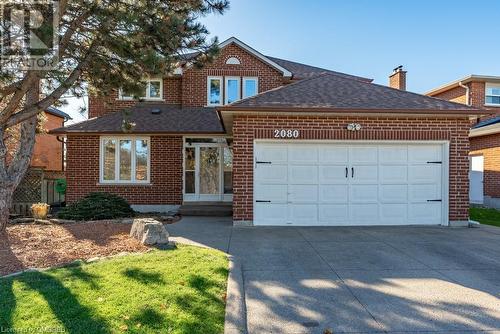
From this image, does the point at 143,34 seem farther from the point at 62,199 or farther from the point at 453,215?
the point at 62,199

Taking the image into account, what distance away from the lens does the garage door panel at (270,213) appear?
10031mm

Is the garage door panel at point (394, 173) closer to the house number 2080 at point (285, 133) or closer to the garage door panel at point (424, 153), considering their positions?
the garage door panel at point (424, 153)

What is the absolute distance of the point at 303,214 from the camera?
33.3 ft

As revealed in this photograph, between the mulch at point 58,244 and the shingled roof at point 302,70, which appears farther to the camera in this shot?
the shingled roof at point 302,70

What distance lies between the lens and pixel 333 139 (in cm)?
1007

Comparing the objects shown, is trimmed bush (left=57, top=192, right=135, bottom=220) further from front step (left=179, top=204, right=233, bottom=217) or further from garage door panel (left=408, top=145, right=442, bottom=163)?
garage door panel (left=408, top=145, right=442, bottom=163)


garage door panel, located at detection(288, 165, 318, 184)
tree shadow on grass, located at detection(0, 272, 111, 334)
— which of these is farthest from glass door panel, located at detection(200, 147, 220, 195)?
tree shadow on grass, located at detection(0, 272, 111, 334)

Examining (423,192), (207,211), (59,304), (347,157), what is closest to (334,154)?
(347,157)

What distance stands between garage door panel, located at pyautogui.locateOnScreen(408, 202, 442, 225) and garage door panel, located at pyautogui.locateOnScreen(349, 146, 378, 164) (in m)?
1.72

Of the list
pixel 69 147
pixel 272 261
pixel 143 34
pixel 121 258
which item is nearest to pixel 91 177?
pixel 69 147

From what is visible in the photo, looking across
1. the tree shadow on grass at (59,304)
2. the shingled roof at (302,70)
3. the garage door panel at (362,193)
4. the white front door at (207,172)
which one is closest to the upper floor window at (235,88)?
the shingled roof at (302,70)

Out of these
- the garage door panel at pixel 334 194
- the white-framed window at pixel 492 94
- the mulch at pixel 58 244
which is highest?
the white-framed window at pixel 492 94

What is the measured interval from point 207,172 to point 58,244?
745 cm

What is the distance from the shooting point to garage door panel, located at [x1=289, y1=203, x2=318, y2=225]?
10133 mm
